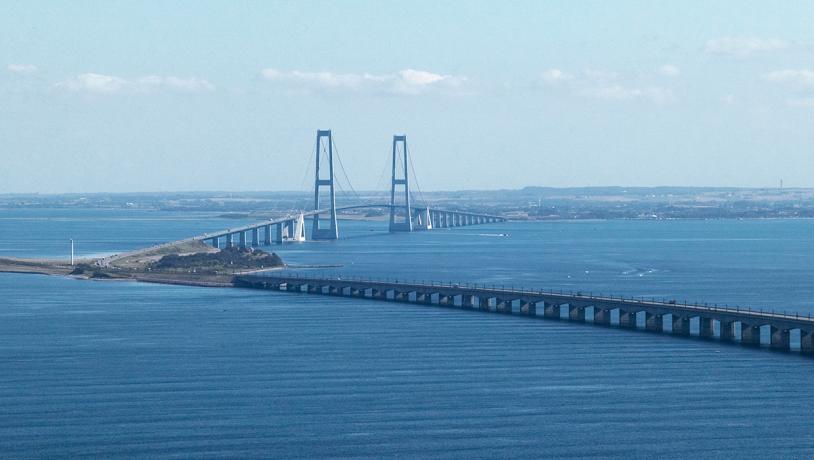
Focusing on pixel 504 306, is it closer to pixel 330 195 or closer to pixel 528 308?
pixel 528 308

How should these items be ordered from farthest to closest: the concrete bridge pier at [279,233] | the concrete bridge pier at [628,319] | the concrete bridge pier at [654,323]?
the concrete bridge pier at [279,233] → the concrete bridge pier at [628,319] → the concrete bridge pier at [654,323]

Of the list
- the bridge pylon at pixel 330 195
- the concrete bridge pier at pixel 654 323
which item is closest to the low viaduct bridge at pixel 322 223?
the bridge pylon at pixel 330 195

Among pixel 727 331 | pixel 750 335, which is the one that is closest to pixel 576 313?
pixel 727 331

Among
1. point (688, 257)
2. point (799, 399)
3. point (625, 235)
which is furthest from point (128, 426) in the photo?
point (625, 235)

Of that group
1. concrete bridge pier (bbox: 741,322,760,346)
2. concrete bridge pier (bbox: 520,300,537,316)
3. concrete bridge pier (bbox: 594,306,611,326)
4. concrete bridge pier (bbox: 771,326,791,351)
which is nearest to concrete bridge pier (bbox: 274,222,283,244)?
concrete bridge pier (bbox: 520,300,537,316)

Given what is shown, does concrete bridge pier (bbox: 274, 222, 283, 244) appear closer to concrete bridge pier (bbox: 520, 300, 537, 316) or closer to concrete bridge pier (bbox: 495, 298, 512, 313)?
concrete bridge pier (bbox: 495, 298, 512, 313)

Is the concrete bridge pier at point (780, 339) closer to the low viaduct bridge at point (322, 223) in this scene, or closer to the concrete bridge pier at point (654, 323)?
the concrete bridge pier at point (654, 323)
